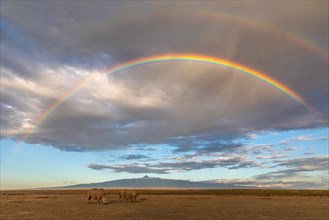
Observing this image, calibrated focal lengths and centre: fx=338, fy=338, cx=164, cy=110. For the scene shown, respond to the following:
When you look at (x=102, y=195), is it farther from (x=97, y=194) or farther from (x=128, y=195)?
(x=128, y=195)

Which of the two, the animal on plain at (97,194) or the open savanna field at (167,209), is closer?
the open savanna field at (167,209)

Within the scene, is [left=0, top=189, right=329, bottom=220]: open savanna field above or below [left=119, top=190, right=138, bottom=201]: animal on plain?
below

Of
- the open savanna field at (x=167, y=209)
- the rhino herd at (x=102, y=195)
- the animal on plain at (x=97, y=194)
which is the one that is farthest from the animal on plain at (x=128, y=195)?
the animal on plain at (x=97, y=194)

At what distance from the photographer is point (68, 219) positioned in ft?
101

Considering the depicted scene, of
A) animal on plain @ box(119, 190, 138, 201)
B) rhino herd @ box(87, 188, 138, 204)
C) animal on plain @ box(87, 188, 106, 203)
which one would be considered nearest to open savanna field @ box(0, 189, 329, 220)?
animal on plain @ box(87, 188, 106, 203)

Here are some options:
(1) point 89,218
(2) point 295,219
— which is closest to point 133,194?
(1) point 89,218

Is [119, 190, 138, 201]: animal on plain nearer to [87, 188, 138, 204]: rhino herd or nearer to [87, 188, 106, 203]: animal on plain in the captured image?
[87, 188, 138, 204]: rhino herd

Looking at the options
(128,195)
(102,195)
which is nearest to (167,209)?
(102,195)

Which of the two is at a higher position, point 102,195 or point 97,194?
point 97,194

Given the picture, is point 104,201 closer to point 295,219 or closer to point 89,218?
point 89,218

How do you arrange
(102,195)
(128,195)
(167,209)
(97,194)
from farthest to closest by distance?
(128,195) < (97,194) < (102,195) < (167,209)

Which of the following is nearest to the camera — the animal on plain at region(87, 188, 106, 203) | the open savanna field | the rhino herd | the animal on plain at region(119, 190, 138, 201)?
the open savanna field

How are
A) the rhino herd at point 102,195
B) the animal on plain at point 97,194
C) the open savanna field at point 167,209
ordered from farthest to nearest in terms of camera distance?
the animal on plain at point 97,194, the rhino herd at point 102,195, the open savanna field at point 167,209

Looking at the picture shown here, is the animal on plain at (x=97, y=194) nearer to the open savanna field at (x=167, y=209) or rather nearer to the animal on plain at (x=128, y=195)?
the open savanna field at (x=167, y=209)
